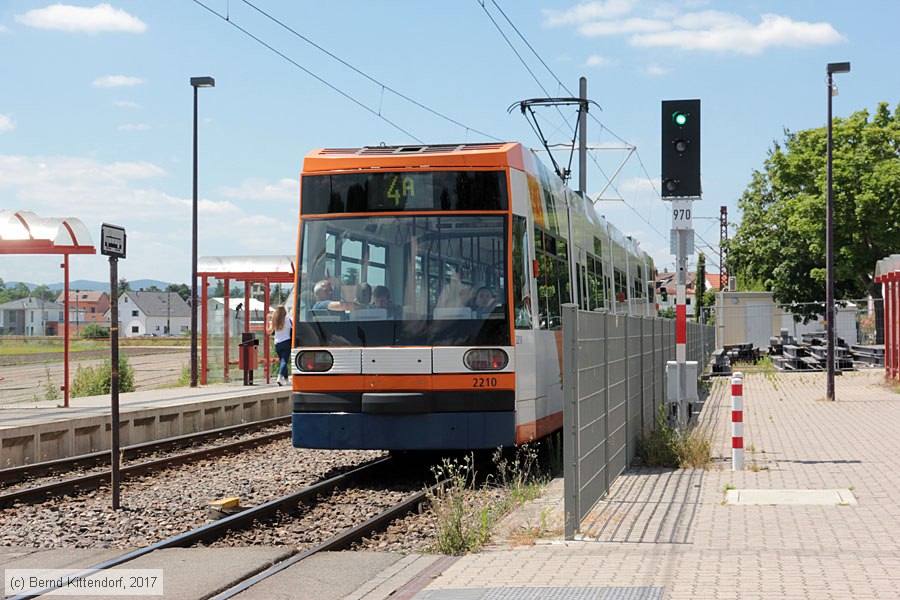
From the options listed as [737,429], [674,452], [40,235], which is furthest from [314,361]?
[40,235]

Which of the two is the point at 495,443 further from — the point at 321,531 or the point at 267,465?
the point at 267,465

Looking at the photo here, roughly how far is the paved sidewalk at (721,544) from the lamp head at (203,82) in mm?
17183

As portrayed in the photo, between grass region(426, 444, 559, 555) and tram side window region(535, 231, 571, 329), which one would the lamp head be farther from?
grass region(426, 444, 559, 555)

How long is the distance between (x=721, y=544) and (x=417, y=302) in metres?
4.59

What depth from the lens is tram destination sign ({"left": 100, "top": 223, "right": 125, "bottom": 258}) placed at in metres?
9.95

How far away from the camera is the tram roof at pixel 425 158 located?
39.5ft

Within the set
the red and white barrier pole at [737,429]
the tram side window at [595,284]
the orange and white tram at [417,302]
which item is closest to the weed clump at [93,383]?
the tram side window at [595,284]

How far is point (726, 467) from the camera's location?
1280cm

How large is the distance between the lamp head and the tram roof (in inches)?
625

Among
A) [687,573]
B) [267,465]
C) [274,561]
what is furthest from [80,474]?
[687,573]

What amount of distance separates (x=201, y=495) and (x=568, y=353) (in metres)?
4.60

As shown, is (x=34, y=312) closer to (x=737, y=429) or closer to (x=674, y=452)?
(x=674, y=452)

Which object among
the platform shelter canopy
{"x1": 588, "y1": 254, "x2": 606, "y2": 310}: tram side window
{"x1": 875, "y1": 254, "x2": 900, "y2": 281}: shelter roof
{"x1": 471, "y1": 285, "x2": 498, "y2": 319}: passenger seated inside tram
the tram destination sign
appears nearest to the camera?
the tram destination sign

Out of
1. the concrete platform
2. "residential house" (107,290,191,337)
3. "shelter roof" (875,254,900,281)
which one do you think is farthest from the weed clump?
"residential house" (107,290,191,337)
